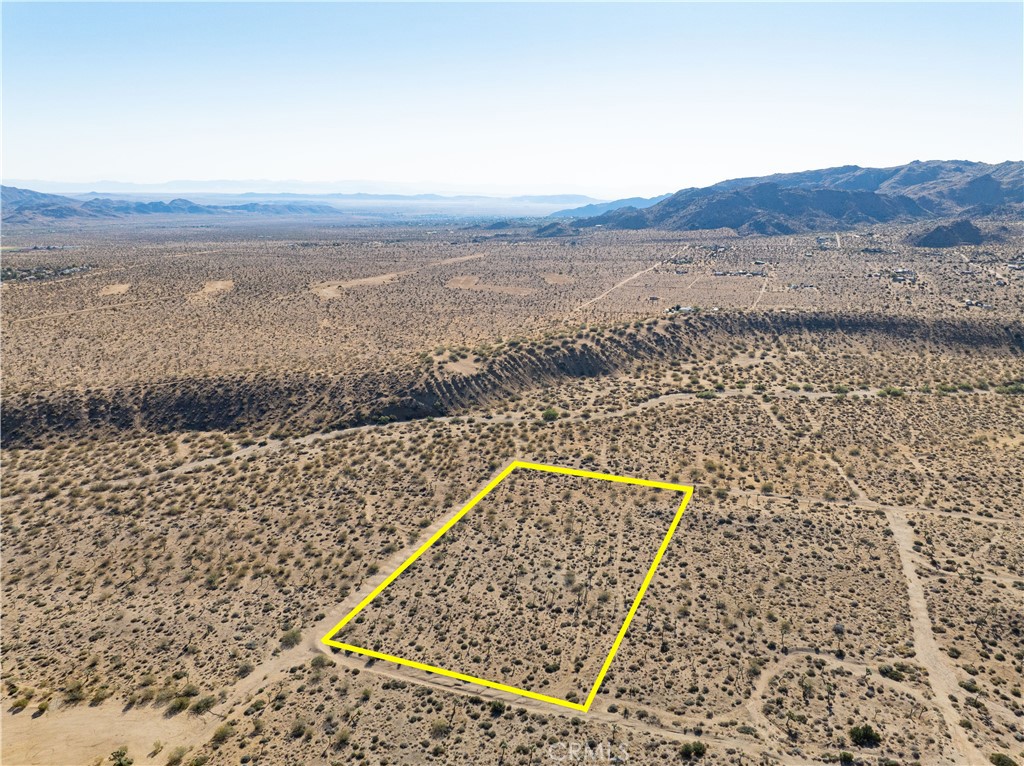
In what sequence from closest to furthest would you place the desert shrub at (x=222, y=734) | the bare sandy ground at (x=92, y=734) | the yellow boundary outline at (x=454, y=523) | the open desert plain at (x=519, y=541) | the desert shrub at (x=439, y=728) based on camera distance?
the bare sandy ground at (x=92, y=734) → the desert shrub at (x=439, y=728) → the desert shrub at (x=222, y=734) → the open desert plain at (x=519, y=541) → the yellow boundary outline at (x=454, y=523)

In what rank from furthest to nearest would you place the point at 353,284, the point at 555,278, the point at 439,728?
the point at 555,278 < the point at 353,284 < the point at 439,728

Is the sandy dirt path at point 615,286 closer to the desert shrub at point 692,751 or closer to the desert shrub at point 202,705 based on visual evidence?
the desert shrub at point 692,751

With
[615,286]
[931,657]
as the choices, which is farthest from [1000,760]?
[615,286]

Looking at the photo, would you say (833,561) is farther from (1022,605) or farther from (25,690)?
(25,690)

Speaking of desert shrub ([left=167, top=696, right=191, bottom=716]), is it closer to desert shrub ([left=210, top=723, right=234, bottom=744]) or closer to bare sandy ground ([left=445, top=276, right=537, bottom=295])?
desert shrub ([left=210, top=723, right=234, bottom=744])

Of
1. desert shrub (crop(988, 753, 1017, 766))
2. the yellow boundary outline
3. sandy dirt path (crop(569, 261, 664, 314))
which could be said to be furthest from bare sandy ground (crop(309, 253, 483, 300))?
desert shrub (crop(988, 753, 1017, 766))

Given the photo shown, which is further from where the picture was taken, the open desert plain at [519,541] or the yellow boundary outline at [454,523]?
the yellow boundary outline at [454,523]

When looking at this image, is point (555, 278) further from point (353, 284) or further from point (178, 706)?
point (178, 706)

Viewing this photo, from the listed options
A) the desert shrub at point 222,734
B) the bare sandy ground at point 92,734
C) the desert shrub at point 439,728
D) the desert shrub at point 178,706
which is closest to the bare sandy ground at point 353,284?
the bare sandy ground at point 92,734

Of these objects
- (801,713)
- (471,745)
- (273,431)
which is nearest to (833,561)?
(801,713)
